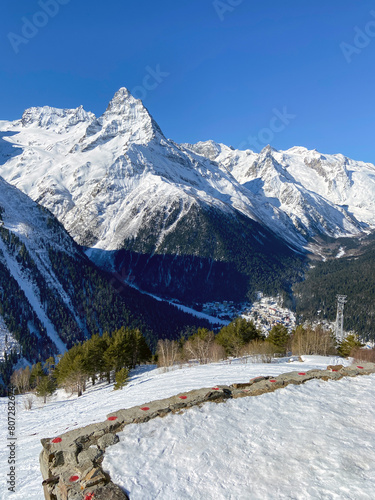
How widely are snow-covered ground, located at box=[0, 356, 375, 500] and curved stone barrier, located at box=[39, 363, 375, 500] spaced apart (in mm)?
666

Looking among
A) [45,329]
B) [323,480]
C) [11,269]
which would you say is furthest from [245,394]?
[11,269]

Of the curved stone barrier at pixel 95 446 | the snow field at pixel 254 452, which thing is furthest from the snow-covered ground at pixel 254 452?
the curved stone barrier at pixel 95 446

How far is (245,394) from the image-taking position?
20281mm

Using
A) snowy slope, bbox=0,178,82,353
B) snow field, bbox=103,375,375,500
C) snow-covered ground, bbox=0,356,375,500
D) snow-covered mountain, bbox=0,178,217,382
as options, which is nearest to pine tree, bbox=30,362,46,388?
snow-covered mountain, bbox=0,178,217,382

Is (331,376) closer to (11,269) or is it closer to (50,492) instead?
(50,492)

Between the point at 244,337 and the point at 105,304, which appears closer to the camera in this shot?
the point at 244,337

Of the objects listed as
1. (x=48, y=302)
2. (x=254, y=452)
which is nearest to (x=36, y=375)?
(x=254, y=452)

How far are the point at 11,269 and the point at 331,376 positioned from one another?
551ft

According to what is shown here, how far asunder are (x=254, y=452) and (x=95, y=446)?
24.3 ft

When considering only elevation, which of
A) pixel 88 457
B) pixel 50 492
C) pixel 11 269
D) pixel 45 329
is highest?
pixel 11 269

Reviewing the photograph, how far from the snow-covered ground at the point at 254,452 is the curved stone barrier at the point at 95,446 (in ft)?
2.18

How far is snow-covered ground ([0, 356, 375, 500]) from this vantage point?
11203 mm

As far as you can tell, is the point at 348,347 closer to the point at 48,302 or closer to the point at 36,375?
the point at 36,375

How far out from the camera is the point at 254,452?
13.5 metres
